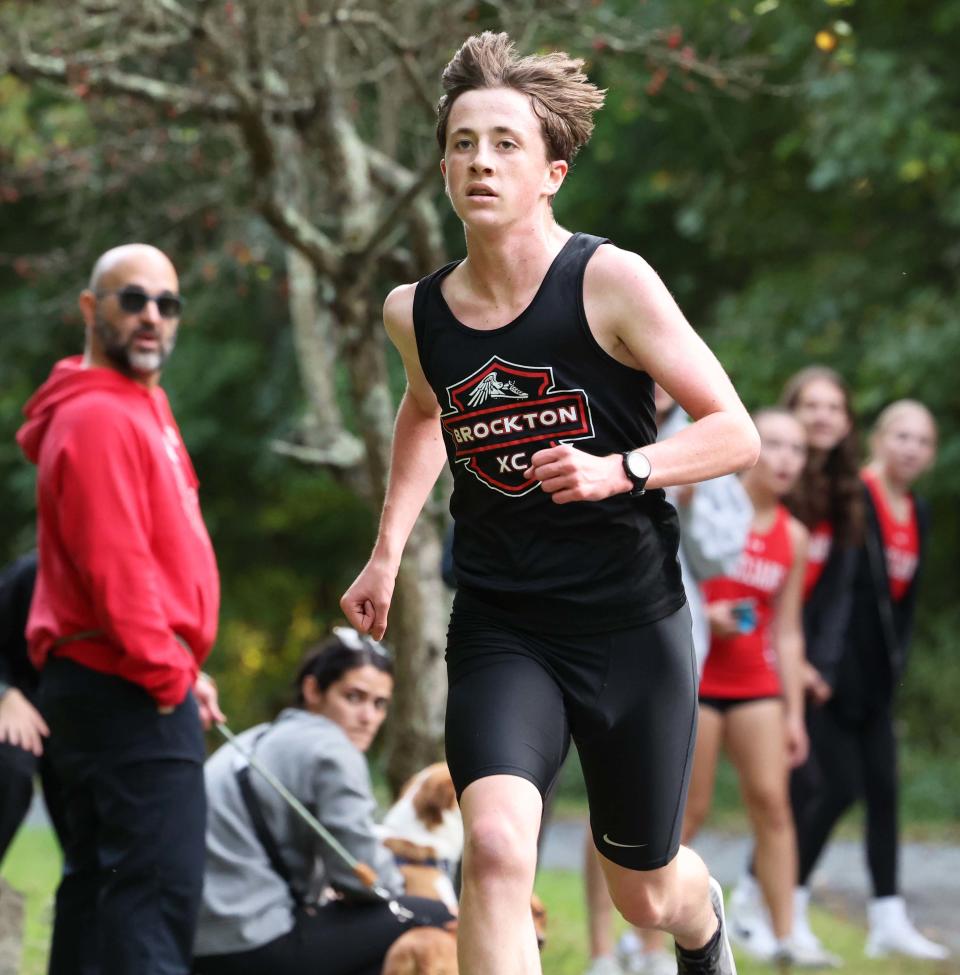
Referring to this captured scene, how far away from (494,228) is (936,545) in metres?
14.8

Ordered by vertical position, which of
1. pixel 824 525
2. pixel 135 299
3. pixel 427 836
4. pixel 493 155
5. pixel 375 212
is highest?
pixel 375 212

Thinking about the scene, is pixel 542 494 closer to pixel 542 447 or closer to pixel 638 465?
pixel 542 447

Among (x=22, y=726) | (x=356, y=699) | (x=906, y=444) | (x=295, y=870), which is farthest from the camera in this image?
(x=906, y=444)

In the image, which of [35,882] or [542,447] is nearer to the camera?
[542,447]

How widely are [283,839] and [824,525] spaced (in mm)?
3502

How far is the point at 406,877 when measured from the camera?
19.8 ft

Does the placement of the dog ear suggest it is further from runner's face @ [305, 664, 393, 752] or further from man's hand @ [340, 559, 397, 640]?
man's hand @ [340, 559, 397, 640]

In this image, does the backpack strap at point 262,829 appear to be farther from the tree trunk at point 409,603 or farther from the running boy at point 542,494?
the tree trunk at point 409,603

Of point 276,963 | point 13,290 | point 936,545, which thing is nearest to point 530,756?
point 276,963

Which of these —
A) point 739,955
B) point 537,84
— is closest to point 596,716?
A: point 537,84

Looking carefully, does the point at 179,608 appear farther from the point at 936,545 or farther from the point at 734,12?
the point at 936,545

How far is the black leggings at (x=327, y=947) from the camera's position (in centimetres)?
530

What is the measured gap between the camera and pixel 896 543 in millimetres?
8336

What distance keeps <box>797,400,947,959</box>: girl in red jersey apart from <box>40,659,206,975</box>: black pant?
4.08 meters
